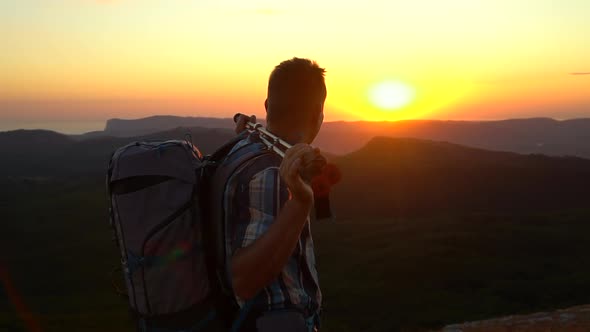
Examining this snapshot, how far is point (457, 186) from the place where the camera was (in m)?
87.9

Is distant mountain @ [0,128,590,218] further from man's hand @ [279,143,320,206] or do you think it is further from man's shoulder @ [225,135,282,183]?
man's hand @ [279,143,320,206]

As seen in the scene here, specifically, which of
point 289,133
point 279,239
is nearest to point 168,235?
point 279,239

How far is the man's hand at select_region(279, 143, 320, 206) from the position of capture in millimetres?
2463

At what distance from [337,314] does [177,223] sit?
3120 centimetres

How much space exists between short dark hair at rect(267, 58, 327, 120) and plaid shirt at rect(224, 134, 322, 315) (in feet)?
0.82

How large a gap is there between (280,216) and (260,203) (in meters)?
0.16

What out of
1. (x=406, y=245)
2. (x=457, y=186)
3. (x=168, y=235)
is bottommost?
(x=406, y=245)

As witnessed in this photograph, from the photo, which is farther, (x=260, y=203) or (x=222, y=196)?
(x=222, y=196)

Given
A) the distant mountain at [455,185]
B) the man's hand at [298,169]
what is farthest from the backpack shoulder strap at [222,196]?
the distant mountain at [455,185]

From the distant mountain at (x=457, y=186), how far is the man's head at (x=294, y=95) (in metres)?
79.0

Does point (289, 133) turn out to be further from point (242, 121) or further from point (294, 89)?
point (242, 121)

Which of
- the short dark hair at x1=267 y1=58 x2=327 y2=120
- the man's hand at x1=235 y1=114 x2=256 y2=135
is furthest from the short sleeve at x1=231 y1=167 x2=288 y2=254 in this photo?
the man's hand at x1=235 y1=114 x2=256 y2=135

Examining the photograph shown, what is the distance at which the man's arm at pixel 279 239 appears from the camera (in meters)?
2.50

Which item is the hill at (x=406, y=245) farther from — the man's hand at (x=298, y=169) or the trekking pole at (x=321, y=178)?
the man's hand at (x=298, y=169)
